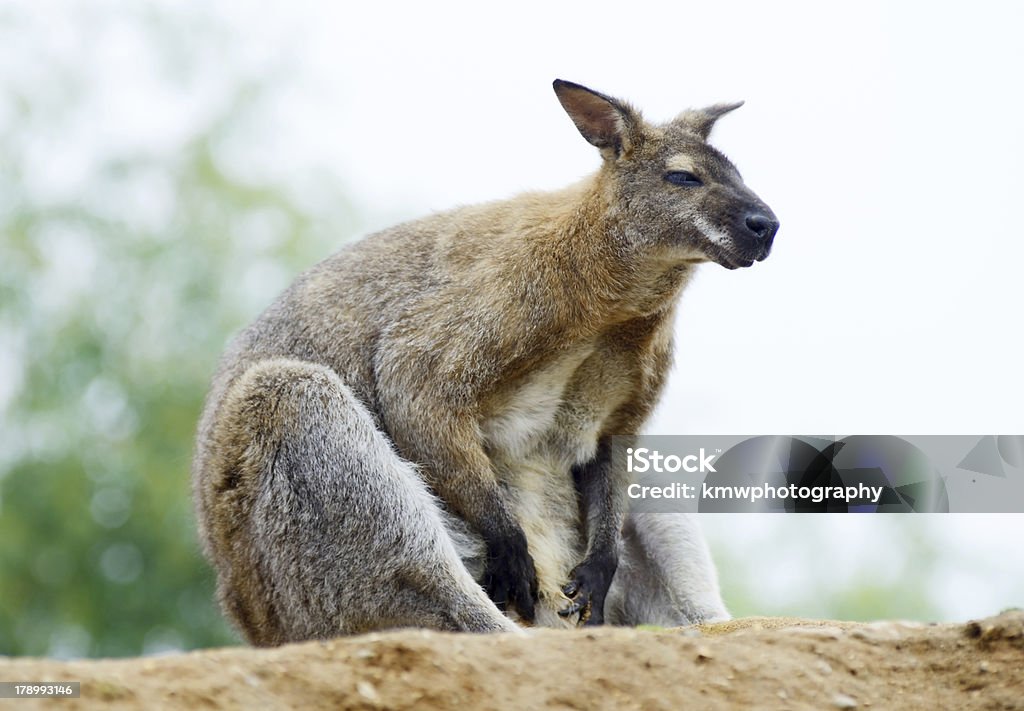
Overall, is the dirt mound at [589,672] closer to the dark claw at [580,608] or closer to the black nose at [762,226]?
the dark claw at [580,608]

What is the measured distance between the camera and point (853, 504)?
943 centimetres

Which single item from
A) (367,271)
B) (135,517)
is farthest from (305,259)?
(367,271)

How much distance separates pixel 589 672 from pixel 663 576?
11.9 feet

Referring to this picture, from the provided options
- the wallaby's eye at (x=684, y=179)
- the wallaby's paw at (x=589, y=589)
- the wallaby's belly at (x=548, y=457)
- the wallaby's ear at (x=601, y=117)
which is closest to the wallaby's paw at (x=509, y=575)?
the wallaby's belly at (x=548, y=457)

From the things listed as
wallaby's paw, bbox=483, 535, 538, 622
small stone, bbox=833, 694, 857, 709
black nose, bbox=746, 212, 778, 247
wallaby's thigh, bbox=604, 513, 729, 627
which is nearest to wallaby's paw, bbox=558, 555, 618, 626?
wallaby's paw, bbox=483, 535, 538, 622

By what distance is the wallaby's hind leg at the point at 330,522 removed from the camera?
24.8ft

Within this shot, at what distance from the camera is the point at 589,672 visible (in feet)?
18.4

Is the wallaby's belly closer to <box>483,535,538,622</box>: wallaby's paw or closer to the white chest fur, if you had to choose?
the white chest fur

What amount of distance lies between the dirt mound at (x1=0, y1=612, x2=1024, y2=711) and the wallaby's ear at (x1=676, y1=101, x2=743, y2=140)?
4.09 meters

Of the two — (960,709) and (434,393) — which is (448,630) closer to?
(434,393)

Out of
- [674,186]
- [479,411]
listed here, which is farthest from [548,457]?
[674,186]

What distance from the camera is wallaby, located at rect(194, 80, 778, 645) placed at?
7656 millimetres

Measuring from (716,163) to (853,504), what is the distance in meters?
2.70

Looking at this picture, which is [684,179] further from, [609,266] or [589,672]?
[589,672]
